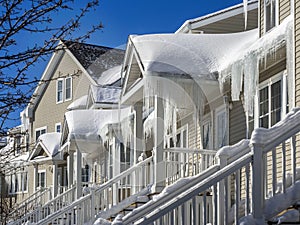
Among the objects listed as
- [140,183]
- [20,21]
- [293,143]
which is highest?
[20,21]

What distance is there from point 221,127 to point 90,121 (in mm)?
7166

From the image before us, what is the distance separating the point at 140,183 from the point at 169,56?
354 cm

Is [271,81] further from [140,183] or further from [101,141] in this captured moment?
[101,141]

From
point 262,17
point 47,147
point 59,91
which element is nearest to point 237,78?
point 262,17

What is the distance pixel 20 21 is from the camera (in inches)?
181

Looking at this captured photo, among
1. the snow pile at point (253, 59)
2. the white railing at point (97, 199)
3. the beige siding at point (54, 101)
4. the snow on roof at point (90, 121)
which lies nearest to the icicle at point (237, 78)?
the snow pile at point (253, 59)

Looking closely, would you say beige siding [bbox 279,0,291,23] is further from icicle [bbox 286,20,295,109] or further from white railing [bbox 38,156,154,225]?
white railing [bbox 38,156,154,225]

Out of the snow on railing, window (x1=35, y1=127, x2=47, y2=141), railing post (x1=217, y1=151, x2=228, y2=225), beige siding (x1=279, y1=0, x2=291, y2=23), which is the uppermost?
beige siding (x1=279, y1=0, x2=291, y2=23)

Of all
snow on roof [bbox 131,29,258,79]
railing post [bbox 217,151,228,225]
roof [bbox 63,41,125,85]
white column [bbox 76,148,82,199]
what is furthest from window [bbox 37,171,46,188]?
railing post [bbox 217,151,228,225]

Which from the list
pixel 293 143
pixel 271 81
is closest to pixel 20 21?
pixel 293 143

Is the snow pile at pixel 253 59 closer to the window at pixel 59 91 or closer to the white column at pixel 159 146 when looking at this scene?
the white column at pixel 159 146

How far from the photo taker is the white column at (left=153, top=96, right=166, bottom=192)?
1272cm

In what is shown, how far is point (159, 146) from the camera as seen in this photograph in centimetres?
1273

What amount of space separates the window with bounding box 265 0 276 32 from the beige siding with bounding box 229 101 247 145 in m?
1.83
